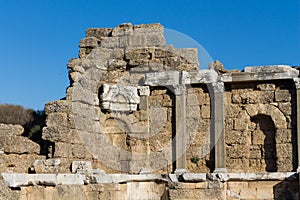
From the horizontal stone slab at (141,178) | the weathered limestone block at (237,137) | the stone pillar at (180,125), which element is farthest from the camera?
the stone pillar at (180,125)

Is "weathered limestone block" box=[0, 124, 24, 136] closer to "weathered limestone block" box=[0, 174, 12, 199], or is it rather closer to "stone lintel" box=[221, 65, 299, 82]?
"weathered limestone block" box=[0, 174, 12, 199]

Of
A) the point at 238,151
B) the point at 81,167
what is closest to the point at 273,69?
the point at 238,151

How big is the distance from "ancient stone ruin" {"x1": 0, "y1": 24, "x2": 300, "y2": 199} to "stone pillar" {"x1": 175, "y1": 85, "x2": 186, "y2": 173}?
0.03 metres

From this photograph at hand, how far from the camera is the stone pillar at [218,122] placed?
14.6m

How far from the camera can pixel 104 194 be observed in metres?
11.7

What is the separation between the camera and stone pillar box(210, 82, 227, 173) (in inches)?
575

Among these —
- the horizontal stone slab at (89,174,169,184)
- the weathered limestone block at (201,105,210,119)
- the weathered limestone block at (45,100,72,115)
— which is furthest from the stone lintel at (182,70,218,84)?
the weathered limestone block at (45,100,72,115)

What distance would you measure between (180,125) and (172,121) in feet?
0.86

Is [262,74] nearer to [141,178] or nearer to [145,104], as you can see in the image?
[145,104]

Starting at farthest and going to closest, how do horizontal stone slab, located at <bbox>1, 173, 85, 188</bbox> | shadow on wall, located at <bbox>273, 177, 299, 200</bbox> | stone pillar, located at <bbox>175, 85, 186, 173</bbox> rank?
1. stone pillar, located at <bbox>175, 85, 186, 173</bbox>
2. shadow on wall, located at <bbox>273, 177, 299, 200</bbox>
3. horizontal stone slab, located at <bbox>1, 173, 85, 188</bbox>

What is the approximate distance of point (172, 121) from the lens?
15.2 m

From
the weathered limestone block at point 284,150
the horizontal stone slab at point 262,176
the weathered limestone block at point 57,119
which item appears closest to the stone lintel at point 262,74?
the weathered limestone block at point 284,150

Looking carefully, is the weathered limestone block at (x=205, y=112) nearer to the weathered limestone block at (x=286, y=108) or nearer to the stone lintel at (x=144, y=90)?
the stone lintel at (x=144, y=90)

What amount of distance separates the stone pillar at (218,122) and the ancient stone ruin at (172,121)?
25 millimetres
